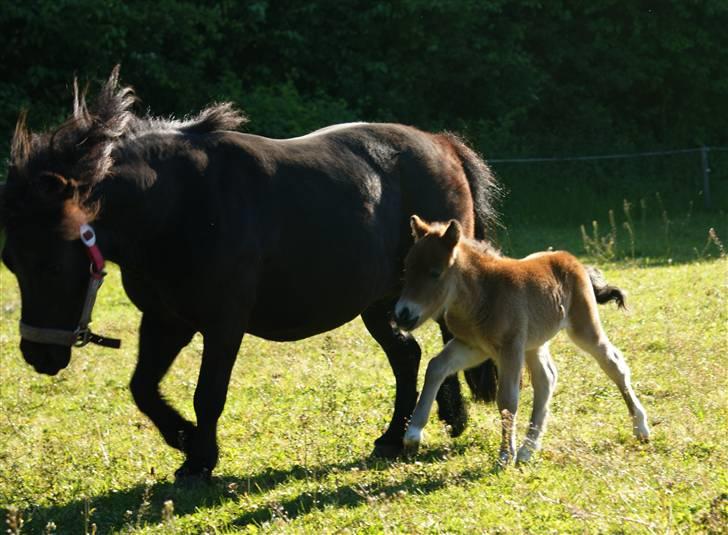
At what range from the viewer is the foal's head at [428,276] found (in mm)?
6219

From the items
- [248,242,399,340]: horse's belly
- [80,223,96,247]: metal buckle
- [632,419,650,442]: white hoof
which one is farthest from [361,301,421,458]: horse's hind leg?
[80,223,96,247]: metal buckle

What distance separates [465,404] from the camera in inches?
297

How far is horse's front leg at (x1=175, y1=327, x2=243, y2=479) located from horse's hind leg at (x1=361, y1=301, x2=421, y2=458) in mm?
1222

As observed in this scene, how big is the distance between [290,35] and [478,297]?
17.5 metres

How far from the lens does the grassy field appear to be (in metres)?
5.34

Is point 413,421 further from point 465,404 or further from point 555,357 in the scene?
point 555,357

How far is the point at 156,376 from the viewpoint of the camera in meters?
6.62

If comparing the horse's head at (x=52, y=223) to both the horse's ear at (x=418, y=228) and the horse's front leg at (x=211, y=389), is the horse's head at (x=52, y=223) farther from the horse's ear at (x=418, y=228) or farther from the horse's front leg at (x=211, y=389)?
the horse's ear at (x=418, y=228)

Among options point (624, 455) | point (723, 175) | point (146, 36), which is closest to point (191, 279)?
point (624, 455)

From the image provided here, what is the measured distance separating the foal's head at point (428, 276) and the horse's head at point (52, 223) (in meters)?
1.68

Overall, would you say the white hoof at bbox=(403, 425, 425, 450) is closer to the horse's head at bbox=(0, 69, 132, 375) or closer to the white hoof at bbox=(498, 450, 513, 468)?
the white hoof at bbox=(498, 450, 513, 468)

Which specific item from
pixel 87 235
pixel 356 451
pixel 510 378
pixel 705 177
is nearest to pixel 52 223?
pixel 87 235

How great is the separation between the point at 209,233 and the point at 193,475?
52.1 inches

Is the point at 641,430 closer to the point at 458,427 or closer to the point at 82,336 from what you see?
the point at 458,427
